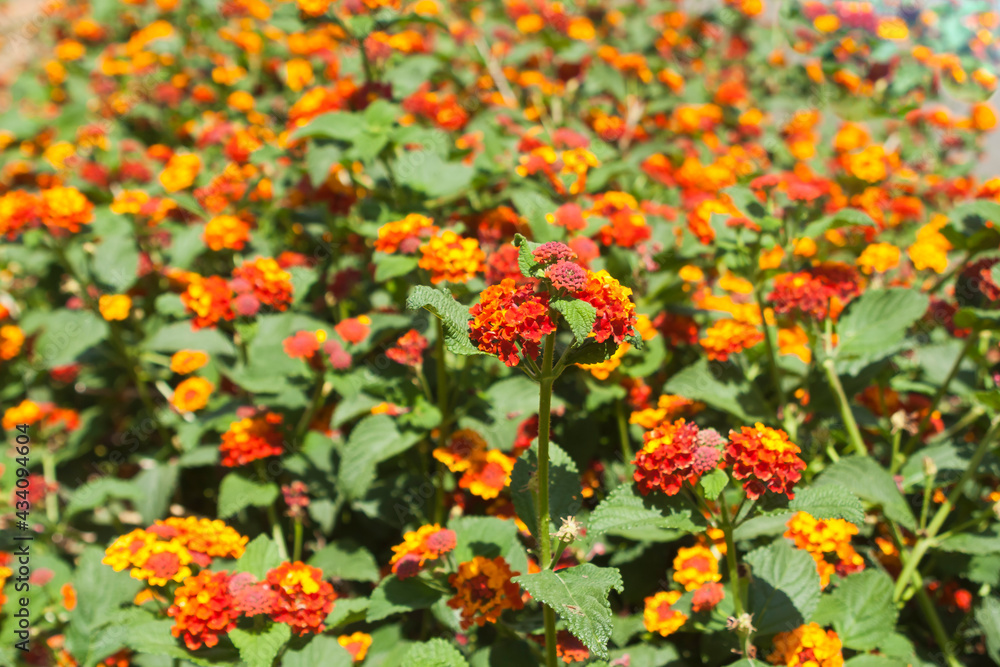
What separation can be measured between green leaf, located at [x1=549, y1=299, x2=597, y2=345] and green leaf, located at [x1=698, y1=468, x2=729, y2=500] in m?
0.47

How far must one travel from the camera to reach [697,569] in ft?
5.94

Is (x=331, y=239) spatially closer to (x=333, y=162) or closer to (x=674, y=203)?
(x=333, y=162)

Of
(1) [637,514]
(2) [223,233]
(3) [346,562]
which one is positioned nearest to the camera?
(1) [637,514]

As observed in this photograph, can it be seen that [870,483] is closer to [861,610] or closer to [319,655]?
[861,610]

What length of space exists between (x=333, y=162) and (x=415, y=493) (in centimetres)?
120

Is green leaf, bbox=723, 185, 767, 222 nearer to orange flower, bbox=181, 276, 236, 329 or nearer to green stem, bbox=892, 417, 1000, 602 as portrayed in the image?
green stem, bbox=892, 417, 1000, 602

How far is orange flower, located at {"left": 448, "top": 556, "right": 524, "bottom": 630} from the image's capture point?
5.50 feet

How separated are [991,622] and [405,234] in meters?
1.98

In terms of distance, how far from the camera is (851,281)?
2.14 metres

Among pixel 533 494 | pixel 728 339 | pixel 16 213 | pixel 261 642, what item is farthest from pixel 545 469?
pixel 16 213

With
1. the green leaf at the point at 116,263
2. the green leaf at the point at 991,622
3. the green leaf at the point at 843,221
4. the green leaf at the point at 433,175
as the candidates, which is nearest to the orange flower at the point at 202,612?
the green leaf at the point at 433,175

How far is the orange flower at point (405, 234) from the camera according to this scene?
2.03m

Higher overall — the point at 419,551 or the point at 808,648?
the point at 419,551

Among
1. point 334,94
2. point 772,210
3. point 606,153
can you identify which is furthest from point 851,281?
point 334,94
